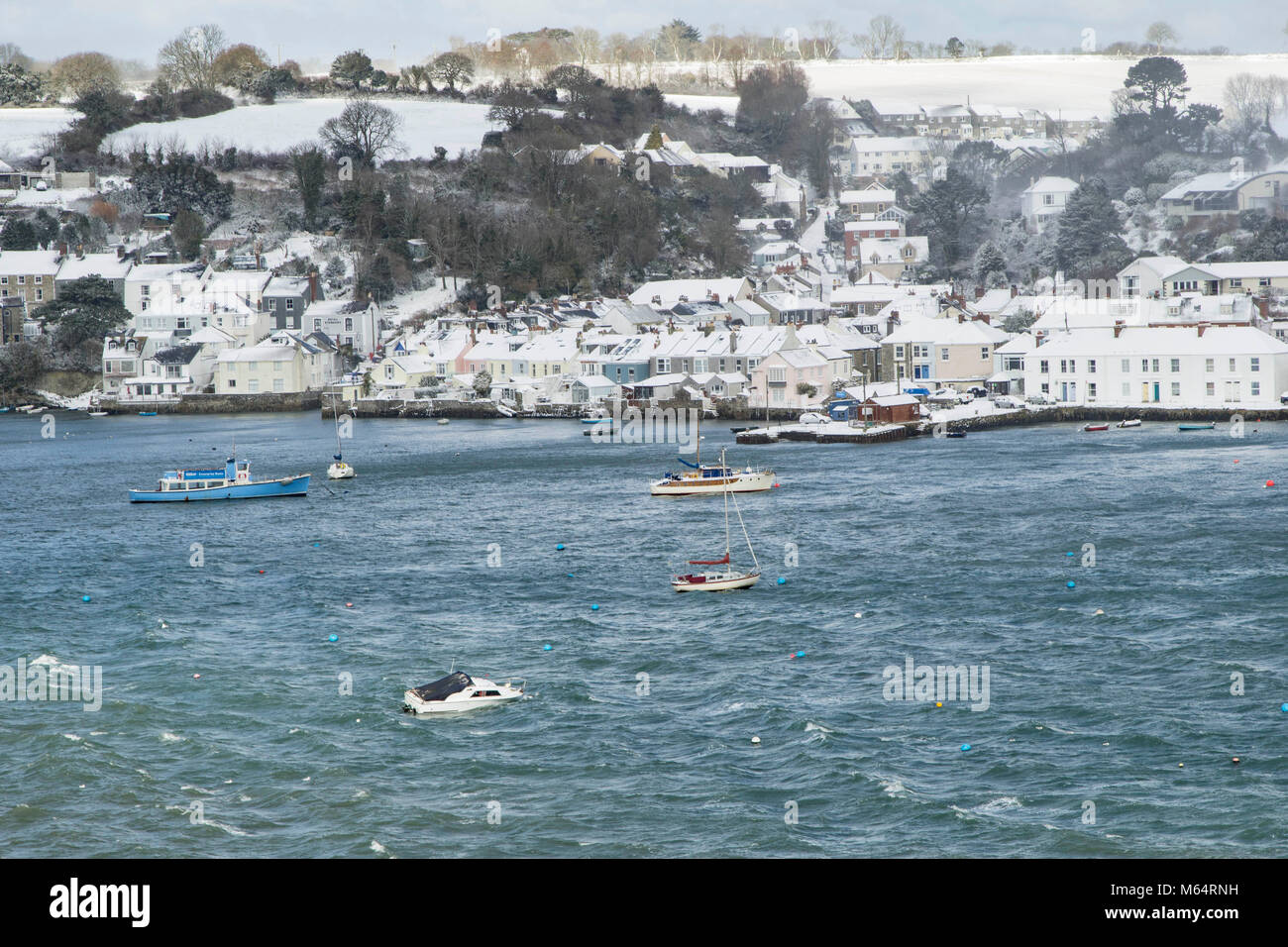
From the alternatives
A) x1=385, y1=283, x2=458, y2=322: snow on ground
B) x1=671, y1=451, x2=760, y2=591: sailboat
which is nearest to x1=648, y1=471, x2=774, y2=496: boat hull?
x1=671, y1=451, x2=760, y2=591: sailboat

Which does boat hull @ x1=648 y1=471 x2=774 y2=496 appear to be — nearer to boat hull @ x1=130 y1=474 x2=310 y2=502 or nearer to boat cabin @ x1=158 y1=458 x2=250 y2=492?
boat hull @ x1=130 y1=474 x2=310 y2=502

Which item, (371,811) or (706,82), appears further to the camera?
(706,82)

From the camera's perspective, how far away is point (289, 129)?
85.3m

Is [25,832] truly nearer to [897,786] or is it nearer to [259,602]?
[897,786]

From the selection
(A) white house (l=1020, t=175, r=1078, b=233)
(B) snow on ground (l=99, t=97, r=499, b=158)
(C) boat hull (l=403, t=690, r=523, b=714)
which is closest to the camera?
→ (C) boat hull (l=403, t=690, r=523, b=714)

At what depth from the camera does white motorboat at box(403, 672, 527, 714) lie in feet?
43.4

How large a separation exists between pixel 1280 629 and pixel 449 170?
2644 inches

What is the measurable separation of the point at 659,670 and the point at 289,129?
3042 inches

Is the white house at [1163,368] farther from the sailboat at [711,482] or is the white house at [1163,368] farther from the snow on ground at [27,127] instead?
the snow on ground at [27,127]

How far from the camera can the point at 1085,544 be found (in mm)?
21219

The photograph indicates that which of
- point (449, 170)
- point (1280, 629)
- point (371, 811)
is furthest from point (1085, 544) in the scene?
point (449, 170)

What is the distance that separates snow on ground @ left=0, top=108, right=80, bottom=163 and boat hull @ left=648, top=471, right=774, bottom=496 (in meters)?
65.4

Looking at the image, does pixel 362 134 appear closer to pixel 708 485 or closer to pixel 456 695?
pixel 708 485
